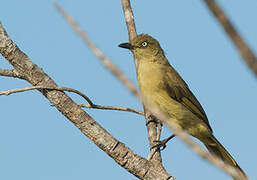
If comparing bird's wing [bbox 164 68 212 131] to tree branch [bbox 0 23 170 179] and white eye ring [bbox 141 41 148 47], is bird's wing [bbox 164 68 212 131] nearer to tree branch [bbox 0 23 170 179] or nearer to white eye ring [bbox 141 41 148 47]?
white eye ring [bbox 141 41 148 47]

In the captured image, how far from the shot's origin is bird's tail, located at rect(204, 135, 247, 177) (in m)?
5.04

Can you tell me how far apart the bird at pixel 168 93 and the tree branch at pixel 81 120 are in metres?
2.38

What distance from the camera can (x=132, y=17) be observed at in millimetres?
5309

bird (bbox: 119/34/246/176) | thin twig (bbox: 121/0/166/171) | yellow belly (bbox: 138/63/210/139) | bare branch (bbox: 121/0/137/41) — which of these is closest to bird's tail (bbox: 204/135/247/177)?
bird (bbox: 119/34/246/176)

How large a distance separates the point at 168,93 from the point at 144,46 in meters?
0.94

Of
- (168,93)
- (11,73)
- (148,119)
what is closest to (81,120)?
(11,73)

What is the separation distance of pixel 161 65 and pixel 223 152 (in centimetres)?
200

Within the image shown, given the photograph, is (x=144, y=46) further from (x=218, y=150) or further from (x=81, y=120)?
(x=81, y=120)

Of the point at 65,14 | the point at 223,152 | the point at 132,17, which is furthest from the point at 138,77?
the point at 65,14

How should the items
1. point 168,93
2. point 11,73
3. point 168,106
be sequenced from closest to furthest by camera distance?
point 11,73, point 168,106, point 168,93

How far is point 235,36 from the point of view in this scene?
53 cm

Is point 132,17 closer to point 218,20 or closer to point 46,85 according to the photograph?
point 46,85

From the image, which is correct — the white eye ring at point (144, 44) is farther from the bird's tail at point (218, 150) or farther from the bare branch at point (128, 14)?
the bird's tail at point (218, 150)

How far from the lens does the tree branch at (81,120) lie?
3244 mm
